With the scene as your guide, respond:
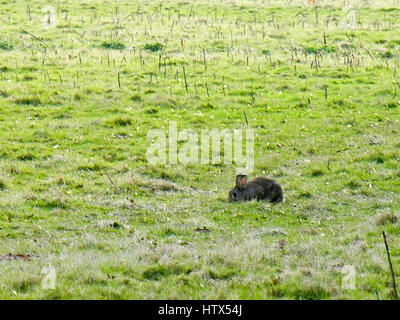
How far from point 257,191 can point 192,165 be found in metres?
2.94

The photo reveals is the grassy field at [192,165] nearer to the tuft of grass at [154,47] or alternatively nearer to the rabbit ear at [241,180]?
the tuft of grass at [154,47]

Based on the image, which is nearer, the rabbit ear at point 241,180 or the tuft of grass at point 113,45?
the rabbit ear at point 241,180

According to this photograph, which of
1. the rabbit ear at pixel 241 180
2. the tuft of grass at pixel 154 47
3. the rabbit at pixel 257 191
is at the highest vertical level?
the tuft of grass at pixel 154 47

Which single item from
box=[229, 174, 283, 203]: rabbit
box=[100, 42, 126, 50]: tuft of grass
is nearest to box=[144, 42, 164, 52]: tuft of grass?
box=[100, 42, 126, 50]: tuft of grass

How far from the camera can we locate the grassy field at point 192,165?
8703 mm

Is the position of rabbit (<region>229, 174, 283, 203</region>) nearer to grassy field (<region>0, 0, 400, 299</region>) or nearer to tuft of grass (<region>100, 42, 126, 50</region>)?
grassy field (<region>0, 0, 400, 299</region>)

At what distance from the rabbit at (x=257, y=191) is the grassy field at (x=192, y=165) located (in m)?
0.23

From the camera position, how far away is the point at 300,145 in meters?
15.9

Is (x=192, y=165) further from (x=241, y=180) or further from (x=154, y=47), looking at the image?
(x=154, y=47)

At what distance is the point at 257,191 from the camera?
1204 centimetres

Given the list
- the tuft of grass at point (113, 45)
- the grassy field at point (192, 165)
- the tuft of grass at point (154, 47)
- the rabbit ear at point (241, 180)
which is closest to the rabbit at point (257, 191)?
the rabbit ear at point (241, 180)

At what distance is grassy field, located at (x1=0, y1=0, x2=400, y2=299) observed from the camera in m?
8.70

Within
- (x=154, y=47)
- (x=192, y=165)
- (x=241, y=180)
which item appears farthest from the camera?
(x=154, y=47)

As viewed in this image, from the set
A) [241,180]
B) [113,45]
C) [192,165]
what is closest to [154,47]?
[113,45]
